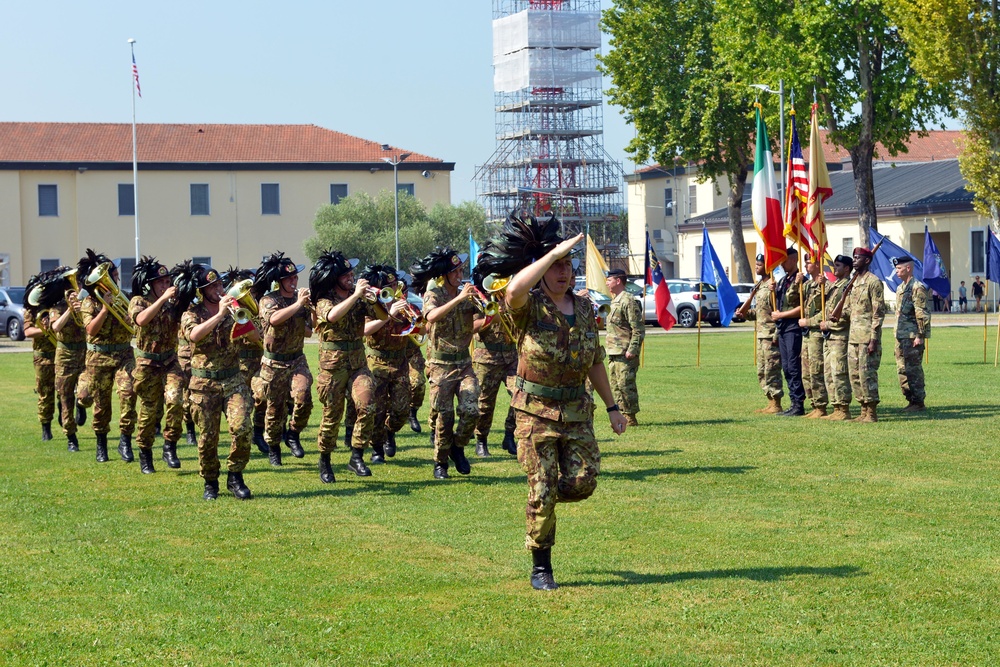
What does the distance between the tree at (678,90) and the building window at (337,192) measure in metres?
19.4

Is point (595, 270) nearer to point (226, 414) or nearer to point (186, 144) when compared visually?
point (226, 414)

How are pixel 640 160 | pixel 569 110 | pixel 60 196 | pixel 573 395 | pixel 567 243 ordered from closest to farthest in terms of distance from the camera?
→ pixel 567 243, pixel 573 395, pixel 640 160, pixel 60 196, pixel 569 110

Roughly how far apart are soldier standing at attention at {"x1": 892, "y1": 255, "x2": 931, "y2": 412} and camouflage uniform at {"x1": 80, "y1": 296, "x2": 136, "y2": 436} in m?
9.84

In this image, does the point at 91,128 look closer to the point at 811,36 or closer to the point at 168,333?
the point at 811,36

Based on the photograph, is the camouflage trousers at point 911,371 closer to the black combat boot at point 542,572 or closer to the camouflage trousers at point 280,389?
the camouflage trousers at point 280,389

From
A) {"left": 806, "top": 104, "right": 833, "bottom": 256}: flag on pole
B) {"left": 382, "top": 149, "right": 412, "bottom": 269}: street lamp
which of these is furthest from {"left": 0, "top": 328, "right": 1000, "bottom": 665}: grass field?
{"left": 382, "top": 149, "right": 412, "bottom": 269}: street lamp

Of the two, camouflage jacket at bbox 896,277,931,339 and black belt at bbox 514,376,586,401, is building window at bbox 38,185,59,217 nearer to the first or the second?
camouflage jacket at bbox 896,277,931,339

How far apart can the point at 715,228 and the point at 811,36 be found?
25248 mm

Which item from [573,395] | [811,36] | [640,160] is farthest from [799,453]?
[640,160]

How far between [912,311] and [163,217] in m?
57.1

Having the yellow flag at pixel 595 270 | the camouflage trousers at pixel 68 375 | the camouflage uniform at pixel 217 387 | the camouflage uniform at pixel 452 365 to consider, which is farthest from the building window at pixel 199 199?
the camouflage uniform at pixel 217 387

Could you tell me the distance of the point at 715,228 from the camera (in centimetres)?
6981

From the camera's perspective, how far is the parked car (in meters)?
44.7

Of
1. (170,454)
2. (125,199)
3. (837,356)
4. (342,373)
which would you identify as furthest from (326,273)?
(125,199)
